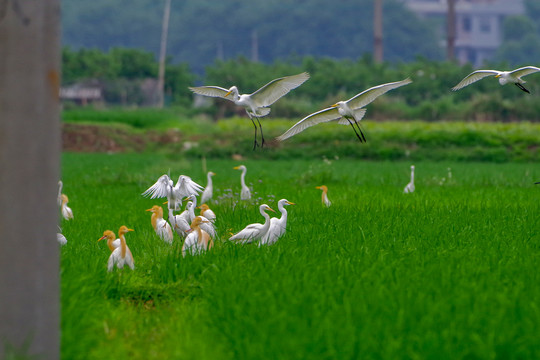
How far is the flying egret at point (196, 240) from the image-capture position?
6.55m

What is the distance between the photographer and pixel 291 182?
15234 millimetres

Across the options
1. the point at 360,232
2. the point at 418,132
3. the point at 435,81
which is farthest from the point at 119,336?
the point at 435,81

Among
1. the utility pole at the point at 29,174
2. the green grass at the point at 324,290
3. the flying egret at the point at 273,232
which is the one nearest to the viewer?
the utility pole at the point at 29,174

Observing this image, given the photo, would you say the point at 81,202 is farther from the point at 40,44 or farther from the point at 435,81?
the point at 435,81

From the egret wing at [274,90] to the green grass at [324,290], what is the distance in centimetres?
127

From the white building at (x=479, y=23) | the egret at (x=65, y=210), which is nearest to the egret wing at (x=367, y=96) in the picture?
the egret at (x=65, y=210)

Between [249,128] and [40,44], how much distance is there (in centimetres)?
2343

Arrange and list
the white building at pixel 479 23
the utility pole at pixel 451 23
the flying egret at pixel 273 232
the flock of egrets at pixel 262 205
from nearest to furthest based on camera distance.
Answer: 1. the flock of egrets at pixel 262 205
2. the flying egret at pixel 273 232
3. the utility pole at pixel 451 23
4. the white building at pixel 479 23

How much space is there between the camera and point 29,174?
3.65m

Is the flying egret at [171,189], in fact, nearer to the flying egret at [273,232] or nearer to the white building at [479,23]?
the flying egret at [273,232]

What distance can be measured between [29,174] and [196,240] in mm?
3083

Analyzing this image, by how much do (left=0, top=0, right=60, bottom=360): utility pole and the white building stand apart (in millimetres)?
81286

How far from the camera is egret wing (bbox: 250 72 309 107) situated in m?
6.76

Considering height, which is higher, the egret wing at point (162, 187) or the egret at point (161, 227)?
the egret wing at point (162, 187)
